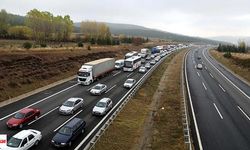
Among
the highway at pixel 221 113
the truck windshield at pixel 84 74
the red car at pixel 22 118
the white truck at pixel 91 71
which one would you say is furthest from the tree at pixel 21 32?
the red car at pixel 22 118

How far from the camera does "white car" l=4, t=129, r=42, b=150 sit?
72.0ft

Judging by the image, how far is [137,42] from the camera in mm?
156875

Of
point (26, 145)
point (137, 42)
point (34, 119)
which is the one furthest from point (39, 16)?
point (26, 145)

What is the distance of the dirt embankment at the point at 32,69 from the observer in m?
42.7

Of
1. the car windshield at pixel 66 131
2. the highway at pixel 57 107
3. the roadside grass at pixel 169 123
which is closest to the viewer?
the roadside grass at pixel 169 123

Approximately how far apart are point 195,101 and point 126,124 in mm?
13494

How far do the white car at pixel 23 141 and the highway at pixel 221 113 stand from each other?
1436 cm

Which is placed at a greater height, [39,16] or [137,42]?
[39,16]

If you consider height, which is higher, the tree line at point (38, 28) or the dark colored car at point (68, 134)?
the tree line at point (38, 28)

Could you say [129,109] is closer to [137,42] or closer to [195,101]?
[195,101]

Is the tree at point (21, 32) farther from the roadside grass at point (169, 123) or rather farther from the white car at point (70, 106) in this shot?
the white car at point (70, 106)

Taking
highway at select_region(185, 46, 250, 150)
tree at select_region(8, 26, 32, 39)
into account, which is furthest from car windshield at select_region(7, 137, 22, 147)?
tree at select_region(8, 26, 32, 39)

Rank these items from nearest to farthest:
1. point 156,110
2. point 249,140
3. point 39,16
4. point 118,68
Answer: point 249,140, point 156,110, point 118,68, point 39,16

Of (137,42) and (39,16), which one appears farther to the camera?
(137,42)
